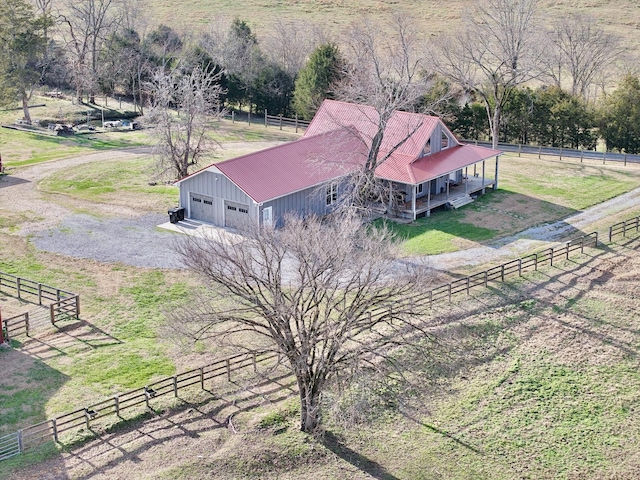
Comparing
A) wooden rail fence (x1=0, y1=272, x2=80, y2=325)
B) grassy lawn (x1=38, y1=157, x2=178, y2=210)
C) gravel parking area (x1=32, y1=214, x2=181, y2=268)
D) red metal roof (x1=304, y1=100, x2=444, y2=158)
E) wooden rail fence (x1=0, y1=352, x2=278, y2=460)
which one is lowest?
wooden rail fence (x1=0, y1=352, x2=278, y2=460)

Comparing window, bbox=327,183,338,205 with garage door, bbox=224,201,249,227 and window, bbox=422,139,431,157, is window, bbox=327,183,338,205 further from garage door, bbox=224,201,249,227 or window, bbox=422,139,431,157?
window, bbox=422,139,431,157

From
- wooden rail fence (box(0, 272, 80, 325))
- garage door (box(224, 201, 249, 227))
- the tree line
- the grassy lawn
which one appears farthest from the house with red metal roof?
wooden rail fence (box(0, 272, 80, 325))

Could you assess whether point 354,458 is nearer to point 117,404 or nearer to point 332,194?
point 117,404

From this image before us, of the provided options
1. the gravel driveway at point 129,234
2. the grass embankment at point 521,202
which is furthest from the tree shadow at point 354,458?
the grass embankment at point 521,202

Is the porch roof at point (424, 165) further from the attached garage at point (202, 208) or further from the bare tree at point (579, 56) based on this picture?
the bare tree at point (579, 56)

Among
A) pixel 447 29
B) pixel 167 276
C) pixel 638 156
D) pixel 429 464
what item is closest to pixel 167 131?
pixel 167 276

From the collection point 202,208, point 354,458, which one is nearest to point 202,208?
point 202,208
